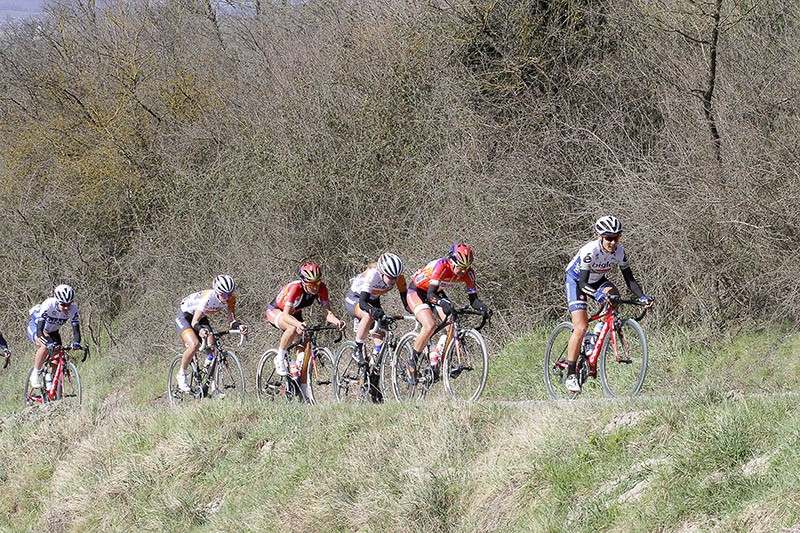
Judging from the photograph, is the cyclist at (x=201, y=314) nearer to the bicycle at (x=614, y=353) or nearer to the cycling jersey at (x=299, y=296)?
the cycling jersey at (x=299, y=296)

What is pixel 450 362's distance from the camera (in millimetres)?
12789

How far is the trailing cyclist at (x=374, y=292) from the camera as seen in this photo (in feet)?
44.2

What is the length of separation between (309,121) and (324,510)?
45.9ft

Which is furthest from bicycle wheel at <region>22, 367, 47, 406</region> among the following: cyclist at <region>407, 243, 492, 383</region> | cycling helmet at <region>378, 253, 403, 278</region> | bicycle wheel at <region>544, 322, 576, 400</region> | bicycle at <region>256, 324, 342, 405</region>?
bicycle wheel at <region>544, 322, 576, 400</region>

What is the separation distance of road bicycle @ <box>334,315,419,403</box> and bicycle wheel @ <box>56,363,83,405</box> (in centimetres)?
625

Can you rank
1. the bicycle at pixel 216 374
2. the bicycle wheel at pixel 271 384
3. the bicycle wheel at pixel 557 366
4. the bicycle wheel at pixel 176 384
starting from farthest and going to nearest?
the bicycle wheel at pixel 176 384, the bicycle at pixel 216 374, the bicycle wheel at pixel 271 384, the bicycle wheel at pixel 557 366

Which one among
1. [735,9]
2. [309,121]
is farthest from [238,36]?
[735,9]

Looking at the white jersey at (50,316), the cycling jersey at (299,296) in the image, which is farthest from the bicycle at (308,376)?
the white jersey at (50,316)

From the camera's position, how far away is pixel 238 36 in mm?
32906

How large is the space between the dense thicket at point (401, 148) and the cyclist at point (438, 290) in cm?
381

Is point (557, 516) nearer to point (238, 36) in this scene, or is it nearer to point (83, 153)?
point (83, 153)

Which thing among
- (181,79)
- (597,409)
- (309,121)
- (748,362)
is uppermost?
(181,79)

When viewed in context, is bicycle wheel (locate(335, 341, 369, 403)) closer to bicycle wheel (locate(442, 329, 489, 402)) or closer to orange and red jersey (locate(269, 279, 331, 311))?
orange and red jersey (locate(269, 279, 331, 311))

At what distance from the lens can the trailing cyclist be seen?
1346 centimetres
